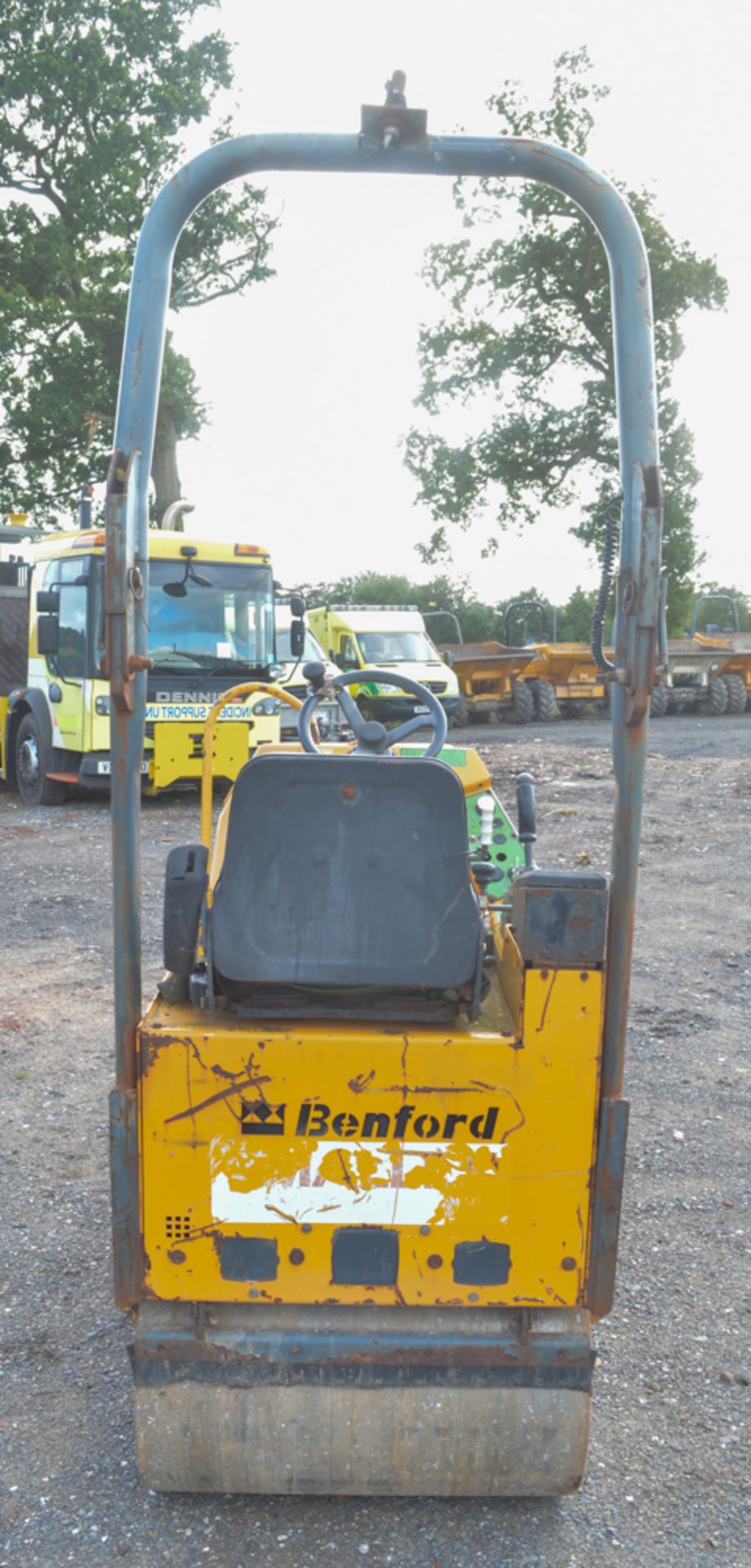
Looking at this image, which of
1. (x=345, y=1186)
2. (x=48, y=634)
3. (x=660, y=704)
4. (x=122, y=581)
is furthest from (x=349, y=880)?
(x=660, y=704)

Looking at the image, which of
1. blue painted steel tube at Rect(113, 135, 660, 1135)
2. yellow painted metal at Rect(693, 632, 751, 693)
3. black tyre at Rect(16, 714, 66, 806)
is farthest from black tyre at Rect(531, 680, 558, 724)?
blue painted steel tube at Rect(113, 135, 660, 1135)

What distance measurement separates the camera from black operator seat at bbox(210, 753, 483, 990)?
103 inches

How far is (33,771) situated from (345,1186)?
11461 mm

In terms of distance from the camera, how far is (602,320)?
31.2 metres

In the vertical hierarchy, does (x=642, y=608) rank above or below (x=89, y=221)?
below

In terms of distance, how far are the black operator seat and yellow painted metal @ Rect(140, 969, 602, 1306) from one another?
0.13 m

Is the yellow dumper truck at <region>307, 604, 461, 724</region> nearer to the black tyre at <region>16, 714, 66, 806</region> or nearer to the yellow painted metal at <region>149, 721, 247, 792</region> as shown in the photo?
the black tyre at <region>16, 714, 66, 806</region>

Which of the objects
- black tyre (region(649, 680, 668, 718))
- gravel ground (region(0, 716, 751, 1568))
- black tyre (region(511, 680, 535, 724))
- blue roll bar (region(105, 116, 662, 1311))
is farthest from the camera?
black tyre (region(649, 680, 668, 718))

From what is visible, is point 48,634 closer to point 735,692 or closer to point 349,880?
point 349,880

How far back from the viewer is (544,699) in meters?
24.3

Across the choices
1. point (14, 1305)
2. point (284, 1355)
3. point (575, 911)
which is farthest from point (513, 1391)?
point (14, 1305)

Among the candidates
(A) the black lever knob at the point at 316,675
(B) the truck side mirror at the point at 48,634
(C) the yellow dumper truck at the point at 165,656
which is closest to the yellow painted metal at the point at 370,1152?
(A) the black lever knob at the point at 316,675

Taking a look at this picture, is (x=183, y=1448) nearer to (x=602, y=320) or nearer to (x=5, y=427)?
(x=5, y=427)

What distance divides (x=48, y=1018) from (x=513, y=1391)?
4055 millimetres
